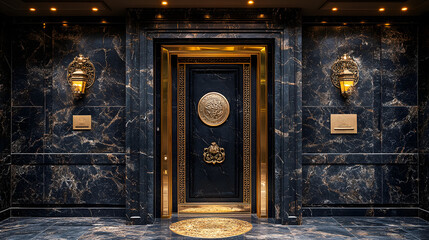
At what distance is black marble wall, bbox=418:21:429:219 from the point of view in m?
4.99

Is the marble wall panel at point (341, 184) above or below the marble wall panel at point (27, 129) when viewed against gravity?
below

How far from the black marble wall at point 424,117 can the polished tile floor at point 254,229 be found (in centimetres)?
43

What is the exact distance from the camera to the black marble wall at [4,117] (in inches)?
196

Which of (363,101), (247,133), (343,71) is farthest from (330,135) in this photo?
(247,133)

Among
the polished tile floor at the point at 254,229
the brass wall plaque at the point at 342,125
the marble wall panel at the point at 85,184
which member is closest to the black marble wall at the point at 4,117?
the polished tile floor at the point at 254,229

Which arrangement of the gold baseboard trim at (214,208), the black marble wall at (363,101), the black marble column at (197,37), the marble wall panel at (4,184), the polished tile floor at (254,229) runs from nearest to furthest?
the polished tile floor at (254,229), the black marble column at (197,37), the marble wall panel at (4,184), the black marble wall at (363,101), the gold baseboard trim at (214,208)

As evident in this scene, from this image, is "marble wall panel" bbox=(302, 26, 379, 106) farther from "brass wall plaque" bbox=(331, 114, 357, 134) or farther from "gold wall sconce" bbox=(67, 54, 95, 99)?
"gold wall sconce" bbox=(67, 54, 95, 99)

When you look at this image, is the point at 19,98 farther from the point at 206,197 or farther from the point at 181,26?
the point at 206,197

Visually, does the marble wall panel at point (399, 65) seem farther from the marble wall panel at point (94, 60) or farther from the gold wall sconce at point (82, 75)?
the gold wall sconce at point (82, 75)

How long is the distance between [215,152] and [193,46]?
5.73 feet

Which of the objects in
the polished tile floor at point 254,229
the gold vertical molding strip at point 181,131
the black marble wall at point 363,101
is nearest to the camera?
the polished tile floor at point 254,229

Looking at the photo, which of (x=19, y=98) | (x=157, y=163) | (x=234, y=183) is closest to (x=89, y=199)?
(x=157, y=163)

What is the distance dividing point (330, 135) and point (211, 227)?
231 centimetres

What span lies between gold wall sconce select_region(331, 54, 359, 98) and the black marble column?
2.46 ft
